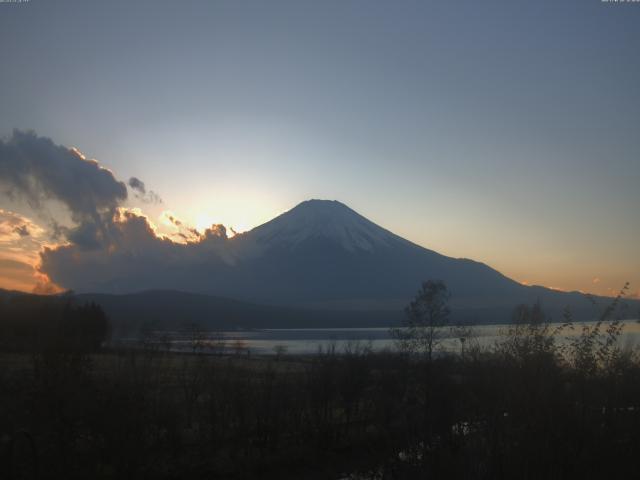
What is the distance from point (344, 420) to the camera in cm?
2062

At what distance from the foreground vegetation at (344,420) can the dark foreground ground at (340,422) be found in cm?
3

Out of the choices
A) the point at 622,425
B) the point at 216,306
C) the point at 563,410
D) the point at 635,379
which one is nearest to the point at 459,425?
the point at 563,410

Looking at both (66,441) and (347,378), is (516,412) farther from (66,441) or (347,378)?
(347,378)

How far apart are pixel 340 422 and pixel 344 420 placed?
84.8 inches

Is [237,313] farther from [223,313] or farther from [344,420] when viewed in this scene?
[344,420]

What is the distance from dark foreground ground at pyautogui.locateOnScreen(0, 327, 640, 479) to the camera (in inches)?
304

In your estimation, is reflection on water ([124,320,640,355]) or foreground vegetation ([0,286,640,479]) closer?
foreground vegetation ([0,286,640,479])

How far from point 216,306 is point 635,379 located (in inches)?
6527

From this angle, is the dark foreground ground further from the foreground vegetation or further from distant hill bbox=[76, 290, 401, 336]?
distant hill bbox=[76, 290, 401, 336]

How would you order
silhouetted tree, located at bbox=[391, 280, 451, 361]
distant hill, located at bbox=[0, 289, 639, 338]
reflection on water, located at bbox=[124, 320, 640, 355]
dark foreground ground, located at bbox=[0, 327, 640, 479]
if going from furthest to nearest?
distant hill, located at bbox=[0, 289, 639, 338] → silhouetted tree, located at bbox=[391, 280, 451, 361] → reflection on water, located at bbox=[124, 320, 640, 355] → dark foreground ground, located at bbox=[0, 327, 640, 479]

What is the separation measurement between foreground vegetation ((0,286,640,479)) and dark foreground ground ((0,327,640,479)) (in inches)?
1.2

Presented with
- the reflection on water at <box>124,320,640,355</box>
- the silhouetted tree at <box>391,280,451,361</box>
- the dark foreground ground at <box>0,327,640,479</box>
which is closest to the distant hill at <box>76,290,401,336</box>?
the reflection on water at <box>124,320,640,355</box>

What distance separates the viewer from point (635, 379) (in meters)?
10.1

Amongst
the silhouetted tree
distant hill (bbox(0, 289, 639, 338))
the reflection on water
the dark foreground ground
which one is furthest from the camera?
distant hill (bbox(0, 289, 639, 338))
